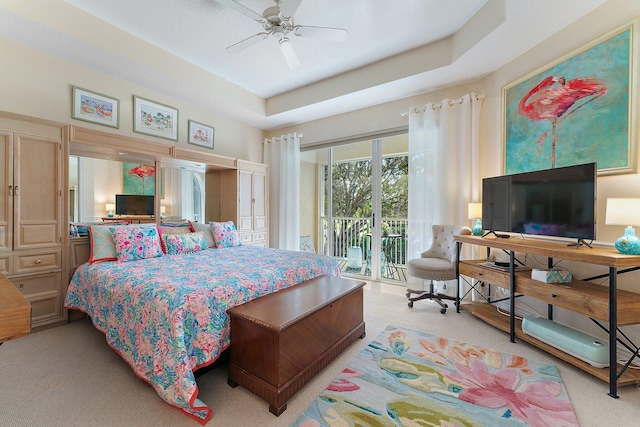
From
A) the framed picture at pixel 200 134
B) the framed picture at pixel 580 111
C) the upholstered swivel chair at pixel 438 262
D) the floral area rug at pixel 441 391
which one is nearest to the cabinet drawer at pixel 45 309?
the framed picture at pixel 200 134

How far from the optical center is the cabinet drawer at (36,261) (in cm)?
252

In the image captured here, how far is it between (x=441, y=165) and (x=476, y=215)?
857mm

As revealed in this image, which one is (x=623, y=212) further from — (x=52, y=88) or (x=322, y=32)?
(x=52, y=88)

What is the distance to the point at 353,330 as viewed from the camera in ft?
7.89

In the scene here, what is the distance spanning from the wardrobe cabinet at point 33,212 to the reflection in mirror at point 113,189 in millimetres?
216

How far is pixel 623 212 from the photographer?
Answer: 1.83 m

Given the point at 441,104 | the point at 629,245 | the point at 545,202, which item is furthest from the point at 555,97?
the point at 629,245

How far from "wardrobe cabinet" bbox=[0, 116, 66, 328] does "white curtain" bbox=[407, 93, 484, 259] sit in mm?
4138

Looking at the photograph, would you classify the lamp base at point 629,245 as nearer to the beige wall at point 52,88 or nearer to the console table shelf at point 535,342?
the console table shelf at point 535,342

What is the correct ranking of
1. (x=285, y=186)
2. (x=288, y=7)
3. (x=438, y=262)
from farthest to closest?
(x=285, y=186) → (x=438, y=262) → (x=288, y=7)

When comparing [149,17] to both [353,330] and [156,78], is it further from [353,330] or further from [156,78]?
[353,330]

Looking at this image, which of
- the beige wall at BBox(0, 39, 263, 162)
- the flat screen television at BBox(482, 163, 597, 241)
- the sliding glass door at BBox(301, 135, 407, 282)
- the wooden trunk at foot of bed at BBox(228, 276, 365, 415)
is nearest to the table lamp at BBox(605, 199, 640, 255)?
the flat screen television at BBox(482, 163, 597, 241)

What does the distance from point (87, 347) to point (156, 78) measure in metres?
3.05

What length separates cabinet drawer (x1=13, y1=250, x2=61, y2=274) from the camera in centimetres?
252
